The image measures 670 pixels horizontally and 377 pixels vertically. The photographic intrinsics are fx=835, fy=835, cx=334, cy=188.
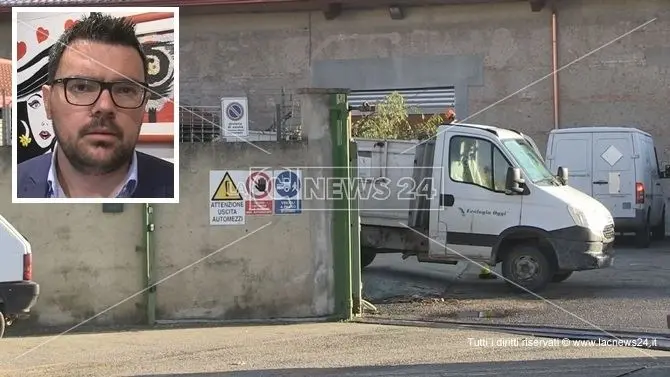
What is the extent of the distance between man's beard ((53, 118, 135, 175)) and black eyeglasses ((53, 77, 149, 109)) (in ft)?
0.76

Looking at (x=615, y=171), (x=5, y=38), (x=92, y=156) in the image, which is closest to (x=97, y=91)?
(x=92, y=156)

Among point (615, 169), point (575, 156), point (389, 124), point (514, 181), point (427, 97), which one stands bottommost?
point (514, 181)

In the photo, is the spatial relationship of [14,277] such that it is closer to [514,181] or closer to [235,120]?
[235,120]

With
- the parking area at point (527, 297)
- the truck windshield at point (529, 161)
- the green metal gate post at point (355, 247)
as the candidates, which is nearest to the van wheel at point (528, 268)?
the parking area at point (527, 297)

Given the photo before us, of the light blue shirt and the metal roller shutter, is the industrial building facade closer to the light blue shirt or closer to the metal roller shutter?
the metal roller shutter

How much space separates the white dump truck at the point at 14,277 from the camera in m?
8.73

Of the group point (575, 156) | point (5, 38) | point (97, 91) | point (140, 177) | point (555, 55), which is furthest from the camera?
point (5, 38)

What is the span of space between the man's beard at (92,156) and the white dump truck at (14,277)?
3.30 feet

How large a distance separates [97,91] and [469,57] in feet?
46.6

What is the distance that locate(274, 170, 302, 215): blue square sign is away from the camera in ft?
33.4

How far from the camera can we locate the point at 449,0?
819 inches

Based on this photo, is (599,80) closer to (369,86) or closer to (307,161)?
(369,86)

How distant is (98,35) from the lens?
8.65 metres

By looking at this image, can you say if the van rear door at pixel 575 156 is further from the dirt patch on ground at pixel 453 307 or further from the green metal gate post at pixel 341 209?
the green metal gate post at pixel 341 209
